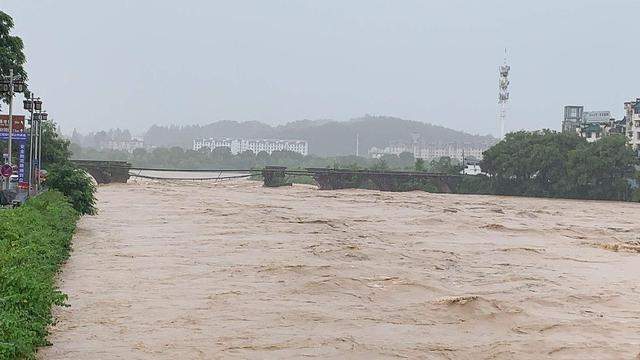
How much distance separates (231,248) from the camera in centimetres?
2192

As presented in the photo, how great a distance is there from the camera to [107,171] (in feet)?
211

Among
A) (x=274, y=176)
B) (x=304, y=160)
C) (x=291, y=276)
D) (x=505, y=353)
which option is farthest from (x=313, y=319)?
(x=304, y=160)

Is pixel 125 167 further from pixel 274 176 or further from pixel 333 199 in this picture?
pixel 333 199

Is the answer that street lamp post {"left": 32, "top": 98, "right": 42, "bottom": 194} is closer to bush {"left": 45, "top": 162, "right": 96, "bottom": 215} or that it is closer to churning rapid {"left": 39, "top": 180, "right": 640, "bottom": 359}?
bush {"left": 45, "top": 162, "right": 96, "bottom": 215}

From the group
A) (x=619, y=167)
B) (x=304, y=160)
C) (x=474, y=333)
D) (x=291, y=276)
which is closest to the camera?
(x=474, y=333)

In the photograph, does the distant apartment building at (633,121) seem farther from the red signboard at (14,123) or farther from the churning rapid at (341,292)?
the red signboard at (14,123)

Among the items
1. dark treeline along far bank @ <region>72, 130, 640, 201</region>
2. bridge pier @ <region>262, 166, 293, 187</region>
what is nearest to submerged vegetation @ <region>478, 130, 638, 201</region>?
dark treeline along far bank @ <region>72, 130, 640, 201</region>

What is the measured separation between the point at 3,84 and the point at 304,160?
9935 centimetres

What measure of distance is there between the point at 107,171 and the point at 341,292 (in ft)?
172

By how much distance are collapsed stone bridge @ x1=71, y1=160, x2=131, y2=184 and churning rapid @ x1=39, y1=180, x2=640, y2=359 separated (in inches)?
1296

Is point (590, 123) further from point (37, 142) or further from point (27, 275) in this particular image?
point (27, 275)

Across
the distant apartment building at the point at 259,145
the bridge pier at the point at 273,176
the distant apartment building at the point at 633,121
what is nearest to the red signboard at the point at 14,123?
the bridge pier at the point at 273,176

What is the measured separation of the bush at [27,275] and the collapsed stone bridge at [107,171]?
46973mm

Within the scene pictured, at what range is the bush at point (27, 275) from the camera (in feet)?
26.1
